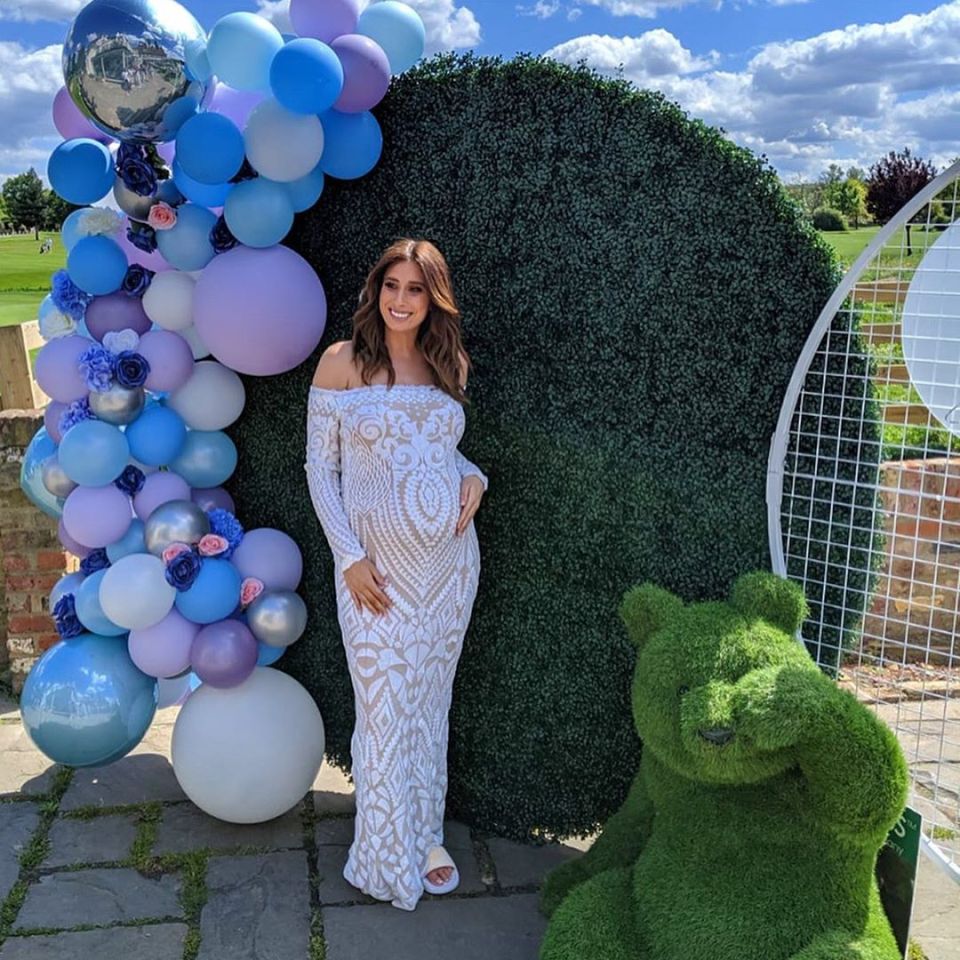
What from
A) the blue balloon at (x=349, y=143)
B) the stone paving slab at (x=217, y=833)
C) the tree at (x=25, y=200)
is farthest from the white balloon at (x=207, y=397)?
the tree at (x=25, y=200)

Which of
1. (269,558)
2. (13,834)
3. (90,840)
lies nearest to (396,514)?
(269,558)

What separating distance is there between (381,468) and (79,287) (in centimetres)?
123

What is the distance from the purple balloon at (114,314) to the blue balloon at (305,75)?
2.83 ft

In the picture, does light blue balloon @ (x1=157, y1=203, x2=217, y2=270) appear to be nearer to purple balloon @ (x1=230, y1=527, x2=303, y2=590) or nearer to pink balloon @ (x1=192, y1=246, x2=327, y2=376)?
pink balloon @ (x1=192, y1=246, x2=327, y2=376)

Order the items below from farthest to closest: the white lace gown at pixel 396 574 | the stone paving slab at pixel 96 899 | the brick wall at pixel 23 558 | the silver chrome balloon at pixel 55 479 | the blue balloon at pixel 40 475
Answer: the brick wall at pixel 23 558
the blue balloon at pixel 40 475
the silver chrome balloon at pixel 55 479
the stone paving slab at pixel 96 899
the white lace gown at pixel 396 574

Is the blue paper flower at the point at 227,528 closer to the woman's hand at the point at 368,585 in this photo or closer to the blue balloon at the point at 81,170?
the woman's hand at the point at 368,585

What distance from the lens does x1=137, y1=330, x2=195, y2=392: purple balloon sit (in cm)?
316

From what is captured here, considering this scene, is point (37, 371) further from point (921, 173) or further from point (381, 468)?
point (921, 173)

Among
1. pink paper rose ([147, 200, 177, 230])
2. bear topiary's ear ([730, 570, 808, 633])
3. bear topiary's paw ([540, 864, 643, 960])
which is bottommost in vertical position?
bear topiary's paw ([540, 864, 643, 960])

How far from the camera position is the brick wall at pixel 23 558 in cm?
436

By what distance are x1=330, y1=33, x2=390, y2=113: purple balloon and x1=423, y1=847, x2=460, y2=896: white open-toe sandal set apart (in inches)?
87.7

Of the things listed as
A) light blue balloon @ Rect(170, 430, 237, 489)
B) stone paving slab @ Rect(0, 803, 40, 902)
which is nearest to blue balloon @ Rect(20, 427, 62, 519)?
light blue balloon @ Rect(170, 430, 237, 489)

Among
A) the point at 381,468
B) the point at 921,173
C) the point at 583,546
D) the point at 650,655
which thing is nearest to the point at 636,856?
the point at 650,655

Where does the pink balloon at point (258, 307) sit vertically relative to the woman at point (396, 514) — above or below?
above
